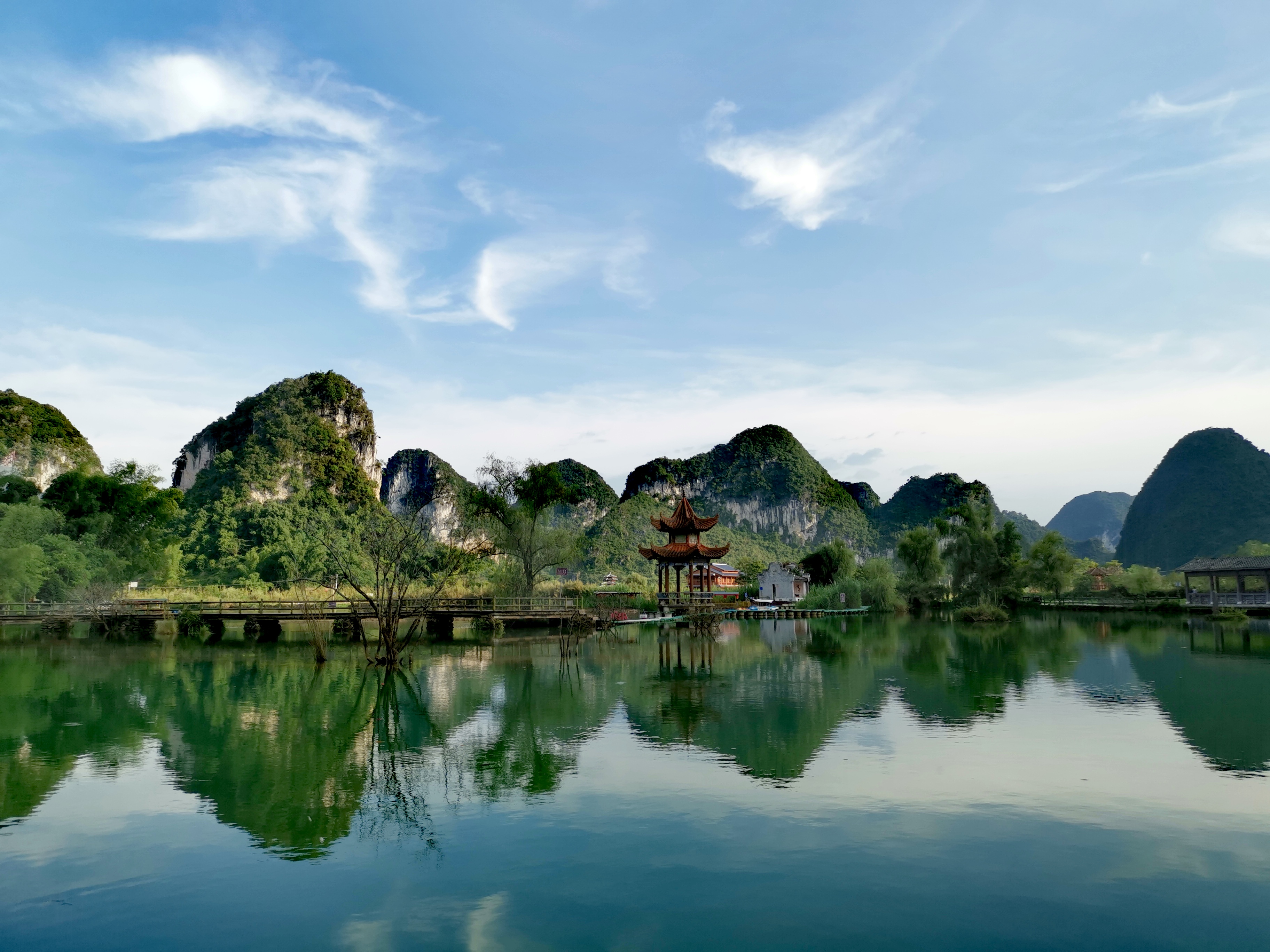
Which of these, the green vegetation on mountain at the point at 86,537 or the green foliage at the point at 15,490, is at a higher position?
the green foliage at the point at 15,490

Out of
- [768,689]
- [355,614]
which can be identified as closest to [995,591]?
[768,689]

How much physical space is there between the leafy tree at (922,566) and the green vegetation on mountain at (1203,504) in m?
75.4

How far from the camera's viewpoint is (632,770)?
1349 centimetres

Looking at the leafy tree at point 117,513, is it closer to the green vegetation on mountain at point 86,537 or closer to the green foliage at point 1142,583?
the green vegetation on mountain at point 86,537

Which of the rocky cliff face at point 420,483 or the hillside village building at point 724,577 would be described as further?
the rocky cliff face at point 420,483

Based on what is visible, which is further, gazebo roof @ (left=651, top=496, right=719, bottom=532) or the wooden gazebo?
gazebo roof @ (left=651, top=496, right=719, bottom=532)

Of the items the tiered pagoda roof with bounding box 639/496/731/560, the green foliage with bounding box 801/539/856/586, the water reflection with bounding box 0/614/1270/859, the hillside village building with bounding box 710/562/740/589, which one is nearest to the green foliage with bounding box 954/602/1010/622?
the water reflection with bounding box 0/614/1270/859

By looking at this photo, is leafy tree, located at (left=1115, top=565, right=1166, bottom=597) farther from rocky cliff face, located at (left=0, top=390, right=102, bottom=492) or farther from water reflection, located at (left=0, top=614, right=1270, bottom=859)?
rocky cliff face, located at (left=0, top=390, right=102, bottom=492)

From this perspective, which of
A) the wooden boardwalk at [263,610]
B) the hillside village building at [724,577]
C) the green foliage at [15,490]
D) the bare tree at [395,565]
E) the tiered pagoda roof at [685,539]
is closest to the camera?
the bare tree at [395,565]

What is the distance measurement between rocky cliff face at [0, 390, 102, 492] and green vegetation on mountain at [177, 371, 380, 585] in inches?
398

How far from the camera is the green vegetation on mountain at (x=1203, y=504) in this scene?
115688 millimetres

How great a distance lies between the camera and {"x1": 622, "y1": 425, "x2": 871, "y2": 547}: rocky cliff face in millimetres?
138500

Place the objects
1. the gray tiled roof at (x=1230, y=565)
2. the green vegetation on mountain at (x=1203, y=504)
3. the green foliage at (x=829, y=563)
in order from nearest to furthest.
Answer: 1. the gray tiled roof at (x=1230, y=565)
2. the green foliage at (x=829, y=563)
3. the green vegetation on mountain at (x=1203, y=504)

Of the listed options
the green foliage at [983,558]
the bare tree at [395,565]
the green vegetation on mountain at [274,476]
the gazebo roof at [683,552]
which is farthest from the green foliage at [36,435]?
the green foliage at [983,558]
